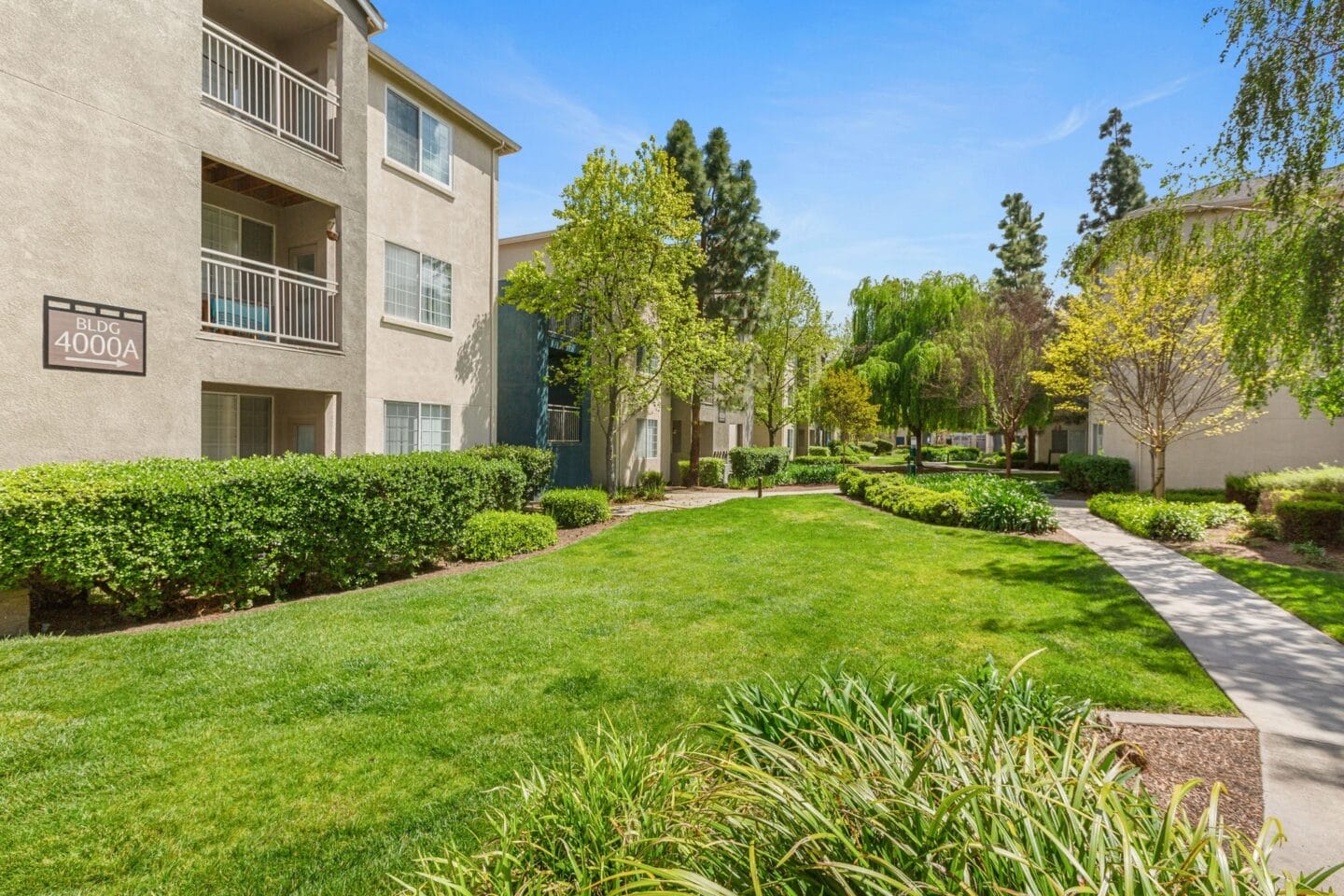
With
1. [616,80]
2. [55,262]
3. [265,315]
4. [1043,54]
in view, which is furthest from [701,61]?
[55,262]

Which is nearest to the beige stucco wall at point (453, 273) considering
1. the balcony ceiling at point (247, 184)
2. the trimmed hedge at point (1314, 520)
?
the balcony ceiling at point (247, 184)

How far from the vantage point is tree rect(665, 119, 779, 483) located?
2102cm

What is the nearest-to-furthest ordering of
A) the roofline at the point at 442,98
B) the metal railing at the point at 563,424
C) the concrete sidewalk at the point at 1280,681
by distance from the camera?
the concrete sidewalk at the point at 1280,681 < the roofline at the point at 442,98 < the metal railing at the point at 563,424

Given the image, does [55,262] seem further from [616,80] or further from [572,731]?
[572,731]

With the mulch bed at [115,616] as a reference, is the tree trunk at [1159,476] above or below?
above

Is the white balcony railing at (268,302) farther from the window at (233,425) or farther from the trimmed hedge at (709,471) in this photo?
the trimmed hedge at (709,471)

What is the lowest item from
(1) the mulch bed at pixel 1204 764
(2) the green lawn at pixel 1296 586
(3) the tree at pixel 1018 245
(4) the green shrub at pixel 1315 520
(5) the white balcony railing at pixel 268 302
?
(1) the mulch bed at pixel 1204 764

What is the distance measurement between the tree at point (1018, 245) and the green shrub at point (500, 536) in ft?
122

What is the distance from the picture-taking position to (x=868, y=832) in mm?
1962

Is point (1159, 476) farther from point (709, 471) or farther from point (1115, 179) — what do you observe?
point (1115, 179)

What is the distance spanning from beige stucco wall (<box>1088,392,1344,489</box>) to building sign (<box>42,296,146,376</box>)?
25.0 meters

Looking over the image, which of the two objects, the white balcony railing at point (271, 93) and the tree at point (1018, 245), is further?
the tree at point (1018, 245)

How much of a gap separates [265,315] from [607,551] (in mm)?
7248

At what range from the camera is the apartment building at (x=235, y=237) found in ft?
23.6
